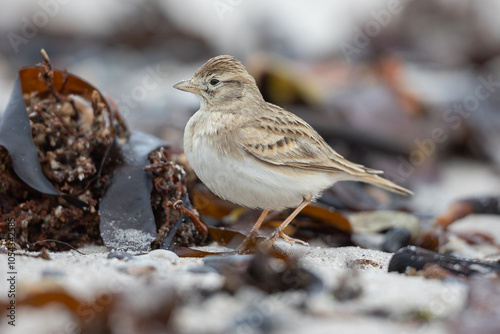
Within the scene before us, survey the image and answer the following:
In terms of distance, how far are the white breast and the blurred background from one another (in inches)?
124

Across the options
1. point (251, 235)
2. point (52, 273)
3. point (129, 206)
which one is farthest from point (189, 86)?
point (52, 273)

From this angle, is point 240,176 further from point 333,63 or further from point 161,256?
point 333,63

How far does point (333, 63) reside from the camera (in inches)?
505

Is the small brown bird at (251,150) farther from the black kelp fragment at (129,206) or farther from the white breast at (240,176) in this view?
the black kelp fragment at (129,206)

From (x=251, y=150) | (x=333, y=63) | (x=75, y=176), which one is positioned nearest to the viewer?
(x=75, y=176)

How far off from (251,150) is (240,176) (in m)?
0.27

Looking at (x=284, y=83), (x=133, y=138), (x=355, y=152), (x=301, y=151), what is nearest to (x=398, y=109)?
(x=355, y=152)

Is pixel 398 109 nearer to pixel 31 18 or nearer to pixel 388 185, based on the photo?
pixel 388 185

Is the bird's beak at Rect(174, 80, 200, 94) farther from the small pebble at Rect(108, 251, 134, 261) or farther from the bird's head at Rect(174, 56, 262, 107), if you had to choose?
the small pebble at Rect(108, 251, 134, 261)

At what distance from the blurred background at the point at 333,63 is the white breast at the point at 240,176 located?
3162 millimetres

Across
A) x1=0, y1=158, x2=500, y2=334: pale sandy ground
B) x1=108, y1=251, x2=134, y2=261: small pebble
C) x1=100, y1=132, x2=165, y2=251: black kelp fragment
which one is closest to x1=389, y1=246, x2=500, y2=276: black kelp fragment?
x1=0, y1=158, x2=500, y2=334: pale sandy ground

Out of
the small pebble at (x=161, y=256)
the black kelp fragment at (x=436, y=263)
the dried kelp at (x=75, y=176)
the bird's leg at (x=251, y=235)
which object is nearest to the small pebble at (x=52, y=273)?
the small pebble at (x=161, y=256)

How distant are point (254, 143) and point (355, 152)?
160 inches

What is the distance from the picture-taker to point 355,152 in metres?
9.06
